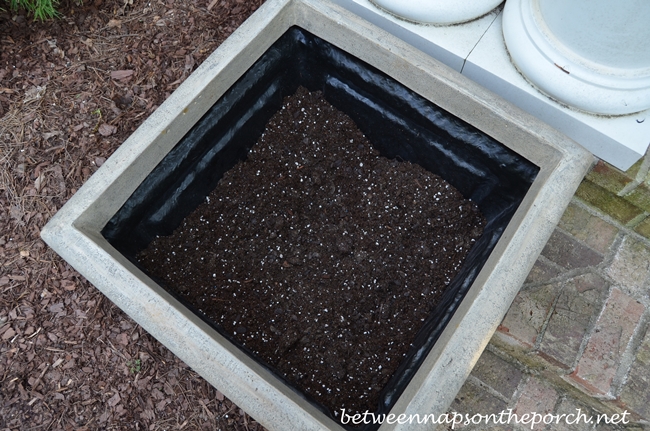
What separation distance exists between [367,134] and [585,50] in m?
0.81

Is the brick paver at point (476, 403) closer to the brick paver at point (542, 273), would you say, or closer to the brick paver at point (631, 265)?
the brick paver at point (542, 273)

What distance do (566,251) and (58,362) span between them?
6.44 ft

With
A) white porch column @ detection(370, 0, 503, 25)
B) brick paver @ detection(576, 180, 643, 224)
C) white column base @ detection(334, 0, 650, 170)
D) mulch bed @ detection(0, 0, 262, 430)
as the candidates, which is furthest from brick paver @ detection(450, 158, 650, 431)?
mulch bed @ detection(0, 0, 262, 430)

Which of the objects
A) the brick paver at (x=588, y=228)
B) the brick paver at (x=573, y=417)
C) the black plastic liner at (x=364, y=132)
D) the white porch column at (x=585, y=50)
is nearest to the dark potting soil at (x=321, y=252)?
the black plastic liner at (x=364, y=132)

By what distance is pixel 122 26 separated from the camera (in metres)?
2.22

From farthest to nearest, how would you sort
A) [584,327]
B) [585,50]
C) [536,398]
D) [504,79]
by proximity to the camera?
[536,398], [584,327], [504,79], [585,50]

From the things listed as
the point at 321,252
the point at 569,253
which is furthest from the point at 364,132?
the point at 569,253

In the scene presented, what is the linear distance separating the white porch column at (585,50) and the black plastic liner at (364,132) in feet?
0.99

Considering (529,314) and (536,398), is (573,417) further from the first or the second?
(529,314)

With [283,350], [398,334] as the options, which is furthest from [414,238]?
[283,350]

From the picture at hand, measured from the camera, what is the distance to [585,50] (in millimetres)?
1569

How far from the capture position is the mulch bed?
1.82 metres

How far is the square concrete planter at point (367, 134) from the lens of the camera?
1347 mm

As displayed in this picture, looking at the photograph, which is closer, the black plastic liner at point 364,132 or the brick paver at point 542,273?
the black plastic liner at point 364,132
